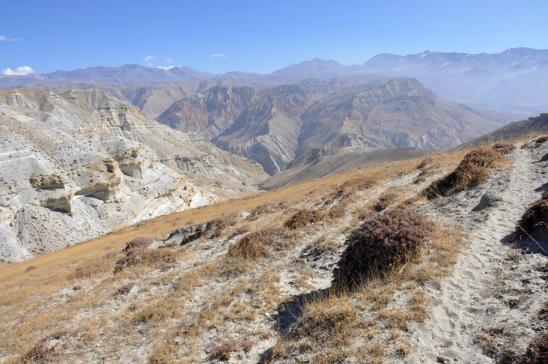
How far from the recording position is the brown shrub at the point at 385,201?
17.4 m

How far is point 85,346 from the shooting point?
33.4 ft

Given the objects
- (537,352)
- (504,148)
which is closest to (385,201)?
(504,148)

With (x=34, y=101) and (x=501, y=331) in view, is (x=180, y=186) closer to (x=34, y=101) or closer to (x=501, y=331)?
(x=34, y=101)

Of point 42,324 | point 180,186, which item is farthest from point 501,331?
point 180,186

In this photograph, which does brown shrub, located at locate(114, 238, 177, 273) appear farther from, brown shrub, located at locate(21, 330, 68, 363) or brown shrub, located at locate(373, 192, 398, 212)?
brown shrub, located at locate(373, 192, 398, 212)

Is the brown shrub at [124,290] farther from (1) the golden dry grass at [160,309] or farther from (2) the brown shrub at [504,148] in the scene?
(2) the brown shrub at [504,148]

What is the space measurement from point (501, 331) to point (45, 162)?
6304 centimetres

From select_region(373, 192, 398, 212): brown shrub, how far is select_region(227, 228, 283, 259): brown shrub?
4996 millimetres

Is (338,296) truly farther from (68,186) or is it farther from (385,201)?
(68,186)

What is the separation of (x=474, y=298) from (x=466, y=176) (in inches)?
447

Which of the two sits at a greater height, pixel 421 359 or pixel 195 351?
pixel 421 359

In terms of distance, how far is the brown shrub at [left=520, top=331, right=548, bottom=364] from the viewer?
554 centimetres

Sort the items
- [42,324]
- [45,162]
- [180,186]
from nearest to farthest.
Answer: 1. [42,324]
2. [45,162]
3. [180,186]

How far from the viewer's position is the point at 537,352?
18.6ft
